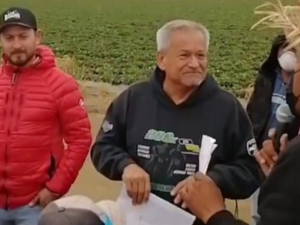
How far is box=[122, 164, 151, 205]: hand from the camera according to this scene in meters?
3.55

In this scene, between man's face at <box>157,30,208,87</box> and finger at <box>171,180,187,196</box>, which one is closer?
finger at <box>171,180,187,196</box>

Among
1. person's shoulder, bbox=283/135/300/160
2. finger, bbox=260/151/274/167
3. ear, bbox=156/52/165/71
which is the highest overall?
person's shoulder, bbox=283/135/300/160

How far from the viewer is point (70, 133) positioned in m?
4.45

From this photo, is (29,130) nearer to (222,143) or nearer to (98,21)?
(222,143)

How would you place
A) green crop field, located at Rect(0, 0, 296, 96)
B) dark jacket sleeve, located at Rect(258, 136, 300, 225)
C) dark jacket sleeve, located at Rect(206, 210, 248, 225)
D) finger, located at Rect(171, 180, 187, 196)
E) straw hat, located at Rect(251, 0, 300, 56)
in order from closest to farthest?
dark jacket sleeve, located at Rect(258, 136, 300, 225) < straw hat, located at Rect(251, 0, 300, 56) < dark jacket sleeve, located at Rect(206, 210, 248, 225) < finger, located at Rect(171, 180, 187, 196) < green crop field, located at Rect(0, 0, 296, 96)

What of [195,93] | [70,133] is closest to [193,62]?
[195,93]

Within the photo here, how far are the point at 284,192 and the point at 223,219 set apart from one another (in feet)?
1.34

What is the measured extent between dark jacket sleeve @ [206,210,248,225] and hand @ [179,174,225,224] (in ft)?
0.06

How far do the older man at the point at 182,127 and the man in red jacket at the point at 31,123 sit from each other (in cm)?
60

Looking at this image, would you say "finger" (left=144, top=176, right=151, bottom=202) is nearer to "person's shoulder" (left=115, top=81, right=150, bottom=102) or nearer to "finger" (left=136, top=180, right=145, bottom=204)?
"finger" (left=136, top=180, right=145, bottom=204)

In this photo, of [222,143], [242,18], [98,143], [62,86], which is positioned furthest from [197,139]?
[242,18]

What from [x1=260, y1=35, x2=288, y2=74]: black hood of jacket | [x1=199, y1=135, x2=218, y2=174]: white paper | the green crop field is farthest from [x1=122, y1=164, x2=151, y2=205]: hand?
the green crop field

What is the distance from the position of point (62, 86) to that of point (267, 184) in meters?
2.34

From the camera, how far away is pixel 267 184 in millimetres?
2193
